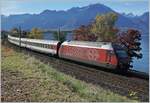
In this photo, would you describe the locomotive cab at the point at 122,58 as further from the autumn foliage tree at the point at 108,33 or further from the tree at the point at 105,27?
the tree at the point at 105,27

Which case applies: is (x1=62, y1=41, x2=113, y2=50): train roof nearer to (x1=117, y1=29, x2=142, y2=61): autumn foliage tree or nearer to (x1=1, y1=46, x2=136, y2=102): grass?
(x1=1, y1=46, x2=136, y2=102): grass

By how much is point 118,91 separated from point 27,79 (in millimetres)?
3723

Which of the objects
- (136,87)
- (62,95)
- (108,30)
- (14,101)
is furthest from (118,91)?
(108,30)

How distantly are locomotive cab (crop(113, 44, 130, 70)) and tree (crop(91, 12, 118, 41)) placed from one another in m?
70.2

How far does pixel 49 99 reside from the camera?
39.3 ft

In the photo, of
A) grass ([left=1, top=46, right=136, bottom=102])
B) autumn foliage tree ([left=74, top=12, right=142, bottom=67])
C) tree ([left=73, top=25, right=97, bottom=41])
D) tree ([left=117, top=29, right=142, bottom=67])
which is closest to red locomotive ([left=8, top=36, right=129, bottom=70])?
grass ([left=1, top=46, right=136, bottom=102])

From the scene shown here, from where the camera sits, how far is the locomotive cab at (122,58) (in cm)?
2530

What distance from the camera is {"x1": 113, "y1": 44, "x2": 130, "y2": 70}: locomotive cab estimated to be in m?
25.3

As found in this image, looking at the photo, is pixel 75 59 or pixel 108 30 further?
pixel 108 30

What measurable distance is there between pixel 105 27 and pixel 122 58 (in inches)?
3079

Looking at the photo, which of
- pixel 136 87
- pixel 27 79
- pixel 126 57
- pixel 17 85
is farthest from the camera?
pixel 126 57

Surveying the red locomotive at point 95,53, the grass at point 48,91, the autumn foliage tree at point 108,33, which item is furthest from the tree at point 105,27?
the grass at point 48,91

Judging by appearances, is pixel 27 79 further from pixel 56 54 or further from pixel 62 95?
pixel 56 54

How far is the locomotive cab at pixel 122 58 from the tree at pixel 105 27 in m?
70.2
